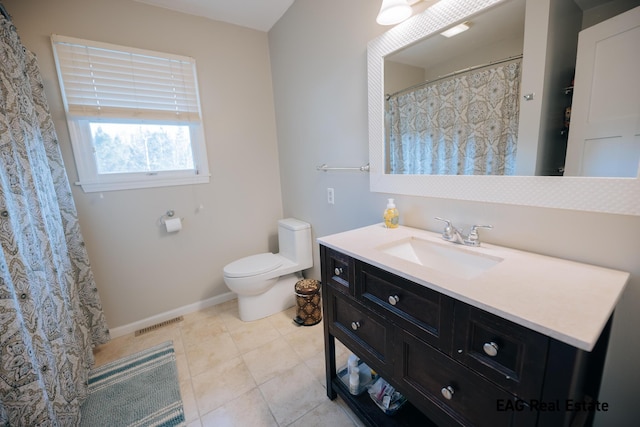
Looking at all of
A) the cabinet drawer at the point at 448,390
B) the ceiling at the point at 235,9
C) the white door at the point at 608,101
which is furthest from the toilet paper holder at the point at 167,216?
the white door at the point at 608,101

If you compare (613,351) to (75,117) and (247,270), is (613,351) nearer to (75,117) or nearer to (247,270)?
(247,270)

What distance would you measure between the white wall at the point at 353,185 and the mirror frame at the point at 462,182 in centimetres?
4

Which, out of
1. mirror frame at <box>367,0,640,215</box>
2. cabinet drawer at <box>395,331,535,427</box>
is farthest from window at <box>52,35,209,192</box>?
cabinet drawer at <box>395,331,535,427</box>

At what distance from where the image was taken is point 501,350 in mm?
653

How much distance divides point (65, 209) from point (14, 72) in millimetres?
773

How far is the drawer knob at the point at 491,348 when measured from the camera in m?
0.66

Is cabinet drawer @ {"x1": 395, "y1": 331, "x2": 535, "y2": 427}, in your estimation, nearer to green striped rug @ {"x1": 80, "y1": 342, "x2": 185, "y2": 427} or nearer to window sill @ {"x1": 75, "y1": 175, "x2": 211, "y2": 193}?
green striped rug @ {"x1": 80, "y1": 342, "x2": 185, "y2": 427}

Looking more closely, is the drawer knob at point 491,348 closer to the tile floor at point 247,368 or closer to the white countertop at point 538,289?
the white countertop at point 538,289

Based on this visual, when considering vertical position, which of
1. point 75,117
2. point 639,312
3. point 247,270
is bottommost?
point 247,270

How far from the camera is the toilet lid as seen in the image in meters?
1.98

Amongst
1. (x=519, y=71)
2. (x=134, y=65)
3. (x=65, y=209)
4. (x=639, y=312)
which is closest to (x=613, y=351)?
(x=639, y=312)

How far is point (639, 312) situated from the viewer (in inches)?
31.6

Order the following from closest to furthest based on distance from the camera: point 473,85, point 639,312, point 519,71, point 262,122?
point 639,312 → point 519,71 → point 473,85 → point 262,122

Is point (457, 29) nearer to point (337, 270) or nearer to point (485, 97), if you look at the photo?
point (485, 97)
